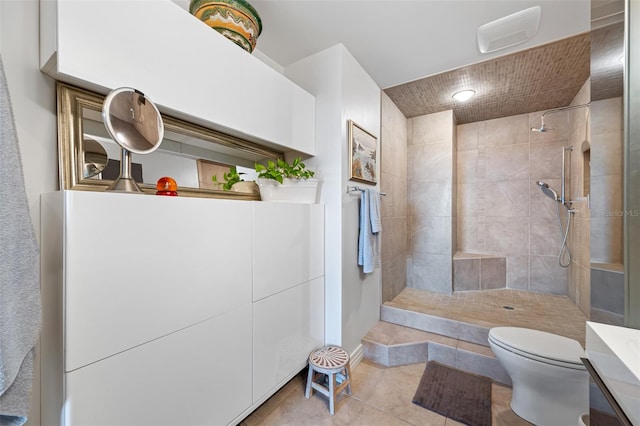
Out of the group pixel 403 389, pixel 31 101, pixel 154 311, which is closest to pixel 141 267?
pixel 154 311

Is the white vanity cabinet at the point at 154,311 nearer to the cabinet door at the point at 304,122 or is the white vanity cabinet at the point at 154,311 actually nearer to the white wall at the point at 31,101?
the white wall at the point at 31,101

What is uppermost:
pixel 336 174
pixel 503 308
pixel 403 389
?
pixel 336 174

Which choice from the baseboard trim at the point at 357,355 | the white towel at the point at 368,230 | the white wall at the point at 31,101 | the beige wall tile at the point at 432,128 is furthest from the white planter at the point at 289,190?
the beige wall tile at the point at 432,128

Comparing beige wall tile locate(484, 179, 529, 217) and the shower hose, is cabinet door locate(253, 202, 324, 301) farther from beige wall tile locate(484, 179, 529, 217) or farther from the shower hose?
the shower hose

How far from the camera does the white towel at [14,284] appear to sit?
2.11 ft

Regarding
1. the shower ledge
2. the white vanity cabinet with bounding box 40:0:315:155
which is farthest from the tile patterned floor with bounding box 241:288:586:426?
the white vanity cabinet with bounding box 40:0:315:155

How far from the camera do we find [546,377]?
1355mm

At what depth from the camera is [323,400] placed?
158 centimetres

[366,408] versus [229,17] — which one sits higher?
[229,17]

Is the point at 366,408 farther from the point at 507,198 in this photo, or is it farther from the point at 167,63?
the point at 507,198

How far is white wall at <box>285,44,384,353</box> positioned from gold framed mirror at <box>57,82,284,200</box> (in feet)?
1.41

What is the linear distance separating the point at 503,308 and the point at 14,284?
10.6 feet

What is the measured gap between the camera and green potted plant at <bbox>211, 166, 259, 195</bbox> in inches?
59.9

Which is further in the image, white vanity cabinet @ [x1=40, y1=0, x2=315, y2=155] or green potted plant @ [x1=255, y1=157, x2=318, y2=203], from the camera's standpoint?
green potted plant @ [x1=255, y1=157, x2=318, y2=203]
